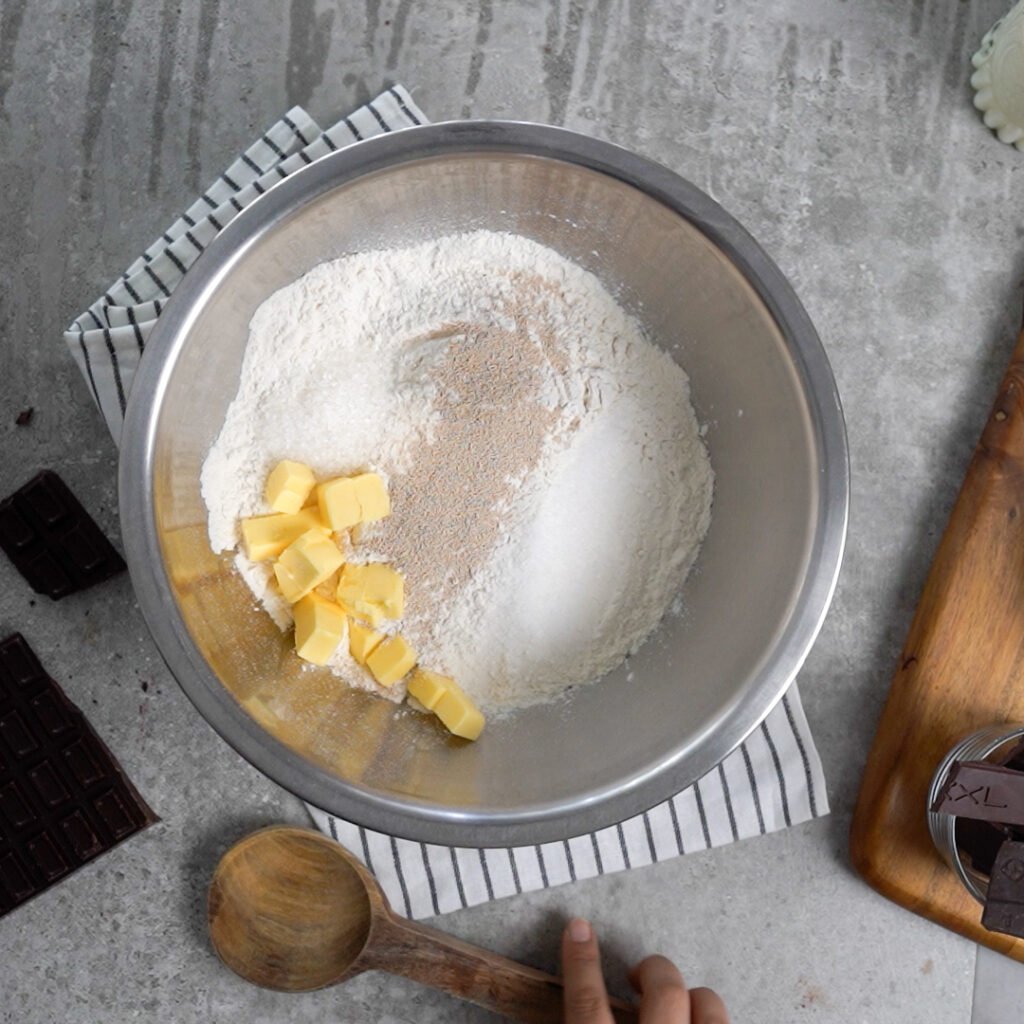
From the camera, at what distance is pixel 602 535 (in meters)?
1.11

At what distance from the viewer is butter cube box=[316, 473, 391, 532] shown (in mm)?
Answer: 1036

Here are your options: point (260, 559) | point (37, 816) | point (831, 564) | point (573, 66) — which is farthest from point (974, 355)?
point (37, 816)

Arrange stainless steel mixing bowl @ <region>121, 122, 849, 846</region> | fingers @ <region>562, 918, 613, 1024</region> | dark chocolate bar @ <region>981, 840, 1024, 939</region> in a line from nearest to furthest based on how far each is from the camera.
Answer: stainless steel mixing bowl @ <region>121, 122, 849, 846</region>
dark chocolate bar @ <region>981, 840, 1024, 939</region>
fingers @ <region>562, 918, 613, 1024</region>

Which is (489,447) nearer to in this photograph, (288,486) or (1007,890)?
(288,486)

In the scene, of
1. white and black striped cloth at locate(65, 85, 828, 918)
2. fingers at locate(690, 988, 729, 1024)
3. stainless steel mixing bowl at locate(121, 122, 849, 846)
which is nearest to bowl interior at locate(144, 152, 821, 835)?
stainless steel mixing bowl at locate(121, 122, 849, 846)

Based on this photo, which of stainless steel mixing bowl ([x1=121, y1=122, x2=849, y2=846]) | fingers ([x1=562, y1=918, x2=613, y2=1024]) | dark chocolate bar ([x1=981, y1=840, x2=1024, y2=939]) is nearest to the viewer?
stainless steel mixing bowl ([x1=121, y1=122, x2=849, y2=846])

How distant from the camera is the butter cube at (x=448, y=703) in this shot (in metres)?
1.08

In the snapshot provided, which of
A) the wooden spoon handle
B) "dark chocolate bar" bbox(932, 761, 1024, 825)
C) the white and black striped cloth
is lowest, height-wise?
the wooden spoon handle

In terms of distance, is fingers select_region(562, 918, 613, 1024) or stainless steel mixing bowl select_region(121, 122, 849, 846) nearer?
stainless steel mixing bowl select_region(121, 122, 849, 846)

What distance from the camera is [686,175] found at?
1330mm

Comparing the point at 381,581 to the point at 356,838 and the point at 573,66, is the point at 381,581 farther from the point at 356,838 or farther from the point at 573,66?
the point at 573,66

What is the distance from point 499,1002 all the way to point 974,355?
1059mm

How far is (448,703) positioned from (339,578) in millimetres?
183

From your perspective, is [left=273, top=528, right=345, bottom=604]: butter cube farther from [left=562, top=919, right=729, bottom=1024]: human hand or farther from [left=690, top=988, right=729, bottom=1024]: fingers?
[left=690, top=988, right=729, bottom=1024]: fingers
